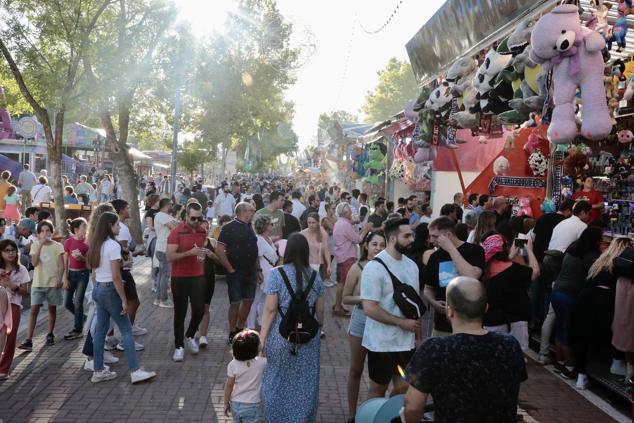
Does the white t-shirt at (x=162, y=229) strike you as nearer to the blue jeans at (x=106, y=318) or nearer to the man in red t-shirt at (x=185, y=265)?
the man in red t-shirt at (x=185, y=265)

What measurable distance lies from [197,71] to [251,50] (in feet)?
19.4

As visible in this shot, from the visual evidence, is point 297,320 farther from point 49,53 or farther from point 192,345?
point 49,53

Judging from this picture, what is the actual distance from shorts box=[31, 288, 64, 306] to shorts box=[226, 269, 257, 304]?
6.99ft

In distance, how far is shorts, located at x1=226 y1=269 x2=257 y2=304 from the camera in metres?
7.96

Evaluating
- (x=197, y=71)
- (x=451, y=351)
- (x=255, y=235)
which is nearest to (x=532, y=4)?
(x=255, y=235)

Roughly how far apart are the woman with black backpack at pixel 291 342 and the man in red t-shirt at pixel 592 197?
5.74 meters

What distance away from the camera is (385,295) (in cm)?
476

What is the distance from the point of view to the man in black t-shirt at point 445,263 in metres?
5.21

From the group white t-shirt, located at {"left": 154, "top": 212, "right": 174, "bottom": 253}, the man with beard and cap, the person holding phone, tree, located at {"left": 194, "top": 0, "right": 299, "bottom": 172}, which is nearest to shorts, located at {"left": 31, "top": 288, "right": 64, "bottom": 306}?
the person holding phone

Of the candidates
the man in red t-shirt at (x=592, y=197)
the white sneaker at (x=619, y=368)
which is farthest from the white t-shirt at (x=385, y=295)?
the man in red t-shirt at (x=592, y=197)

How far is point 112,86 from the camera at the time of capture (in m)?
13.9

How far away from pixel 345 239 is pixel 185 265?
3194 millimetres

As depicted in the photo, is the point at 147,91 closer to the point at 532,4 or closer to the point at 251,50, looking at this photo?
the point at 251,50

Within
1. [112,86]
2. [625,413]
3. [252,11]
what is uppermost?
[252,11]
